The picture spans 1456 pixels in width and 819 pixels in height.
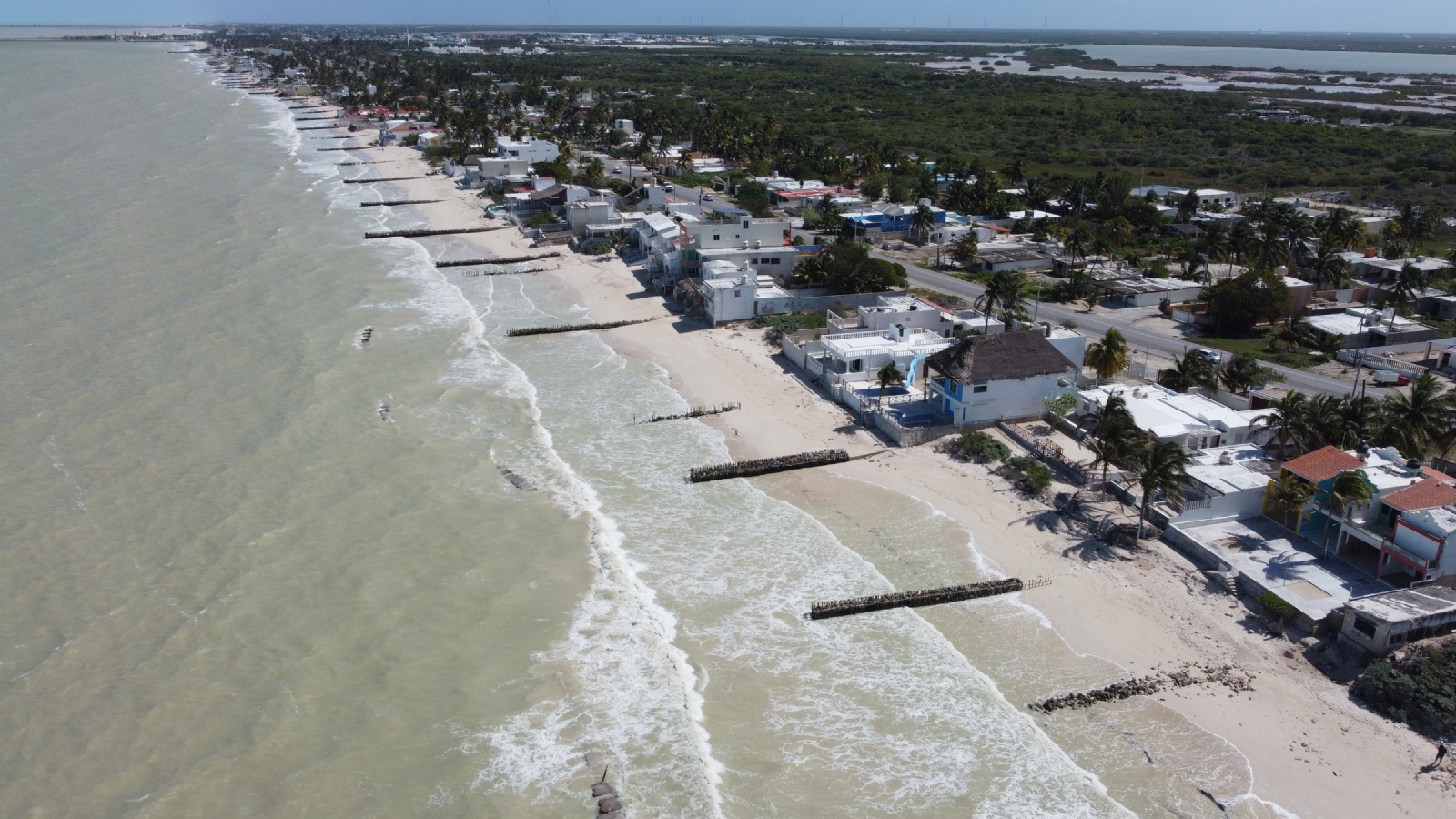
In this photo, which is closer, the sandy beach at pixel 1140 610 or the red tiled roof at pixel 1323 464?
the sandy beach at pixel 1140 610

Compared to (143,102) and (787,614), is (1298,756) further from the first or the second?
(143,102)

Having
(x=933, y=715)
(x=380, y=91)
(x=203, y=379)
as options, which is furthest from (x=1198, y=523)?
(x=380, y=91)

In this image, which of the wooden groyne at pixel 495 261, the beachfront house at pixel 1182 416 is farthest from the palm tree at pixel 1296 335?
the wooden groyne at pixel 495 261

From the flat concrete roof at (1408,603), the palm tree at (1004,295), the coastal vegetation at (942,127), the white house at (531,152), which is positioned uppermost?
the coastal vegetation at (942,127)

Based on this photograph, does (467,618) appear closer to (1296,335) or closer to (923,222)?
(1296,335)

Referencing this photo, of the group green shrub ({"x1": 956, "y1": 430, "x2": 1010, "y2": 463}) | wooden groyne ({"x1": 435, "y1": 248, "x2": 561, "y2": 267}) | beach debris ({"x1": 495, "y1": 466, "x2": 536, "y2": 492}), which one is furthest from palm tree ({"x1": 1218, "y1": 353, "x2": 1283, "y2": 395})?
wooden groyne ({"x1": 435, "y1": 248, "x2": 561, "y2": 267})

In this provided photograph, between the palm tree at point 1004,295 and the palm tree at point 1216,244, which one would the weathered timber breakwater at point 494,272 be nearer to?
the palm tree at point 1004,295
